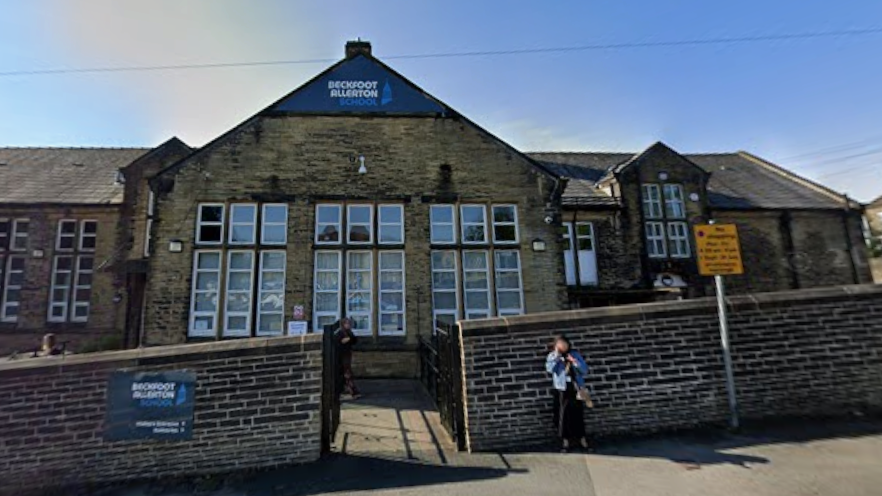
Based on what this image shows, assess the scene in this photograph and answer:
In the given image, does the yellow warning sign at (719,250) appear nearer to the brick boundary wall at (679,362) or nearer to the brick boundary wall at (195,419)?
the brick boundary wall at (679,362)

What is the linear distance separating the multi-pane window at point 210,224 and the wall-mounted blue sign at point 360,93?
12.1 feet

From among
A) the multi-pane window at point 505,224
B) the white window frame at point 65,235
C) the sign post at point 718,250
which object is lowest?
the sign post at point 718,250

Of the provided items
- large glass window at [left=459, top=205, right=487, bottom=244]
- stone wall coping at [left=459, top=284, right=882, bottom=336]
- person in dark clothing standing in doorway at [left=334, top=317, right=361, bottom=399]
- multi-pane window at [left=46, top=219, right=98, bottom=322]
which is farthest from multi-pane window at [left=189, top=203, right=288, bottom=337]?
multi-pane window at [left=46, top=219, right=98, bottom=322]

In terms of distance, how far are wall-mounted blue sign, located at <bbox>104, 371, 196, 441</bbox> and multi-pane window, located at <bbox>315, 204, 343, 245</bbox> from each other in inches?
272

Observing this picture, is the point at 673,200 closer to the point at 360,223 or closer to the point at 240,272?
the point at 360,223

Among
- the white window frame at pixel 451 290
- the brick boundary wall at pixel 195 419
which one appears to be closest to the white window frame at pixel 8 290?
the brick boundary wall at pixel 195 419

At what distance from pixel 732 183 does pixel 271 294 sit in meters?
22.1

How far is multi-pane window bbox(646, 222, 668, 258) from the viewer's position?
18.4 meters

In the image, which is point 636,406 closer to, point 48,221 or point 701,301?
point 701,301

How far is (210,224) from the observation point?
→ 40.8ft

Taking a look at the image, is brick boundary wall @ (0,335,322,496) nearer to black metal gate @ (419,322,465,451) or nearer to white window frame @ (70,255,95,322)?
black metal gate @ (419,322,465,451)

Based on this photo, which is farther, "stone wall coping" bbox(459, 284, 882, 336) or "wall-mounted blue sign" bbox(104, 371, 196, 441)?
"stone wall coping" bbox(459, 284, 882, 336)

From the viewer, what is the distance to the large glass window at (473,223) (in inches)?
514

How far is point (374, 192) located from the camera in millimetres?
12898
